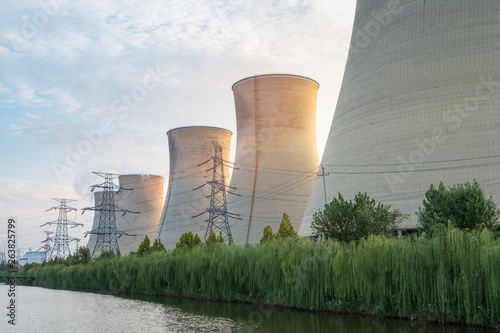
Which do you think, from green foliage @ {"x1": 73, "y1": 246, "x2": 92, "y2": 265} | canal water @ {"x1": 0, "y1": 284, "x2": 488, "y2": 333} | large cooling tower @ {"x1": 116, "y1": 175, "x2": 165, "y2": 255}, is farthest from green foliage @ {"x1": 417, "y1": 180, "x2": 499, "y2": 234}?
large cooling tower @ {"x1": 116, "y1": 175, "x2": 165, "y2": 255}

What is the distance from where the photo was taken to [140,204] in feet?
117

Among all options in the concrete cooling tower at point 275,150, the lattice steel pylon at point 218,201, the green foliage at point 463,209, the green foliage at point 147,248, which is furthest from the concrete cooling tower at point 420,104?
the lattice steel pylon at point 218,201

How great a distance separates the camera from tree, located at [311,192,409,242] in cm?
1198

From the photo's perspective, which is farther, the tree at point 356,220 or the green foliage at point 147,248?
the green foliage at point 147,248

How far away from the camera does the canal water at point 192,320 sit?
8883 millimetres

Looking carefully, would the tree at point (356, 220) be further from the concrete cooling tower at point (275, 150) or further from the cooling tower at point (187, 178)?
the cooling tower at point (187, 178)

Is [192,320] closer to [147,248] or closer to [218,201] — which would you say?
[147,248]

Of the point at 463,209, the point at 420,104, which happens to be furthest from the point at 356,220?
the point at 420,104

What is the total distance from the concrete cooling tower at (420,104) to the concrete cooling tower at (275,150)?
7159 millimetres

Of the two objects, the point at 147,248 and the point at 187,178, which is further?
the point at 187,178

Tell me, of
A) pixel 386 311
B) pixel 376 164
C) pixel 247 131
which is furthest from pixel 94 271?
pixel 386 311

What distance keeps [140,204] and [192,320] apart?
26.4m

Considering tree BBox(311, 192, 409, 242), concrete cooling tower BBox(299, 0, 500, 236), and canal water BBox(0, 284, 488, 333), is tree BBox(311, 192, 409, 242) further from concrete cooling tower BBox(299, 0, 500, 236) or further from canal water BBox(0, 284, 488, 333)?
canal water BBox(0, 284, 488, 333)

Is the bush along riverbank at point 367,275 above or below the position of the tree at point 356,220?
below
